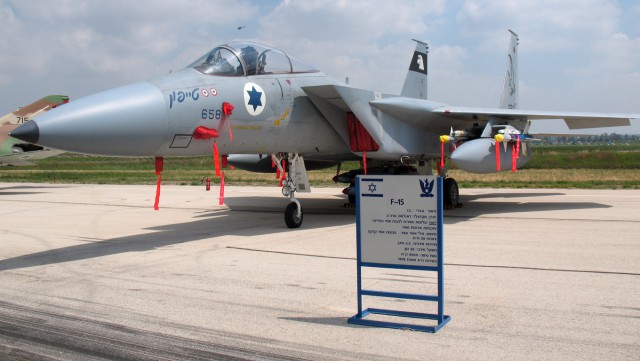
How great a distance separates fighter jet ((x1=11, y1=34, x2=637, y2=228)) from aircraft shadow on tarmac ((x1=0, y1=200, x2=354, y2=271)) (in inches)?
38.3

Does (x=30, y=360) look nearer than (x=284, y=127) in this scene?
Yes

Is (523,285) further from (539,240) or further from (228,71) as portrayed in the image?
(228,71)

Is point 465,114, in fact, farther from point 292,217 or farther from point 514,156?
point 292,217

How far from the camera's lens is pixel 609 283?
6035 millimetres

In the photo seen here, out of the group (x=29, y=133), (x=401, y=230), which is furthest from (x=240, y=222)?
(x=401, y=230)

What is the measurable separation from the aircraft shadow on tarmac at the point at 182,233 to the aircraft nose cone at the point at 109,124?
1691 millimetres

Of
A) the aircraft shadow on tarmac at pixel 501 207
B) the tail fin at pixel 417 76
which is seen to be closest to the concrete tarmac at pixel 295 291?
the aircraft shadow on tarmac at pixel 501 207

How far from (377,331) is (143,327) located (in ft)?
6.08

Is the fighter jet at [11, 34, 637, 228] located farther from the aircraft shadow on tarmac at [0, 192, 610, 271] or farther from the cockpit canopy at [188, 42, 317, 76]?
the aircraft shadow on tarmac at [0, 192, 610, 271]

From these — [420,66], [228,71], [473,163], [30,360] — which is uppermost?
[420,66]

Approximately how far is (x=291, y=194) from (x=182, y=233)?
2033 mm

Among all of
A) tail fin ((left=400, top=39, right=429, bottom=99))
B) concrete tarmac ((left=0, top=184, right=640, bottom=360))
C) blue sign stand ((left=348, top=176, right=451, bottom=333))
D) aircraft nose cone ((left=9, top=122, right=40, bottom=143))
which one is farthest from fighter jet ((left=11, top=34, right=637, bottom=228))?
blue sign stand ((left=348, top=176, right=451, bottom=333))

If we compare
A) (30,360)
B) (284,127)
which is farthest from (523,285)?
(284,127)

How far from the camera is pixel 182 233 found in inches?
416
